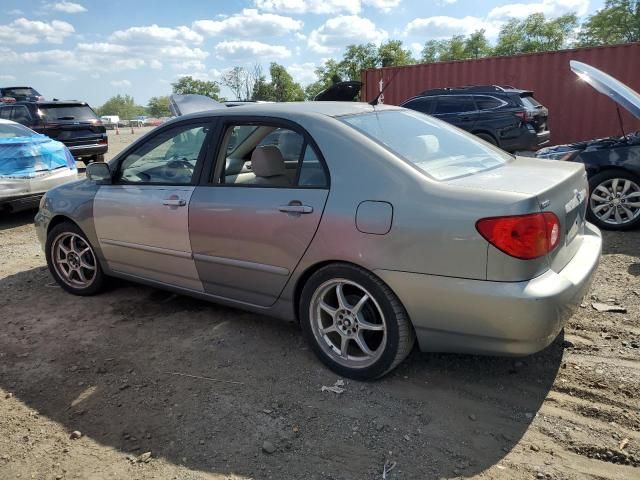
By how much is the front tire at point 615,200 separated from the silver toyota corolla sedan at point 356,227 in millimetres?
2925

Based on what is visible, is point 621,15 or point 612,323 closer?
point 612,323

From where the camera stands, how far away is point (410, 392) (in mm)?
2779

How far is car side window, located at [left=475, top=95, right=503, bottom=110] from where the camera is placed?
1053 cm

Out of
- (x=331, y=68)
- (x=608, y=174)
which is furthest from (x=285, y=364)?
(x=331, y=68)

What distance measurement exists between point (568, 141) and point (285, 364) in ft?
40.3

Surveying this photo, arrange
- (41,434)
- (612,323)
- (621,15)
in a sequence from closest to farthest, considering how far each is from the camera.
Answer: (41,434)
(612,323)
(621,15)

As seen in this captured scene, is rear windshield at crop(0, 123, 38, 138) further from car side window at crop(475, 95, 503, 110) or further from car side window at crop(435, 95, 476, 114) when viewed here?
car side window at crop(475, 95, 503, 110)

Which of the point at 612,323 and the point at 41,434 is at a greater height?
the point at 612,323

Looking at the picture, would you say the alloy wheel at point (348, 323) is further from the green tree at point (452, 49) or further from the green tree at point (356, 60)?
the green tree at point (452, 49)

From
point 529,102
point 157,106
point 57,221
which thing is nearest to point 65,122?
point 57,221

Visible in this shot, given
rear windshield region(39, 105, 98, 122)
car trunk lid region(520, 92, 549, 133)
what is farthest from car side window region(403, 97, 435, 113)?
rear windshield region(39, 105, 98, 122)

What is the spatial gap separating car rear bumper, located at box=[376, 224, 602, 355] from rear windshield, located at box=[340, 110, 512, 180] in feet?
1.94

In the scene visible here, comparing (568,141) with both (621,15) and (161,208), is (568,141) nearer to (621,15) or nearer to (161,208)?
(161,208)

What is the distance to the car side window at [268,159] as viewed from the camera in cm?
294
